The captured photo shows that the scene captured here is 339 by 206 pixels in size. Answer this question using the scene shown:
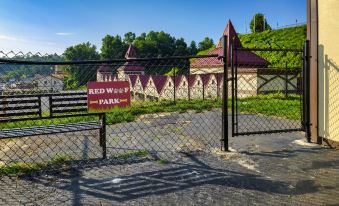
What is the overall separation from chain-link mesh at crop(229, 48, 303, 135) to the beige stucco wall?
0.42m

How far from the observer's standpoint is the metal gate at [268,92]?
6.16 meters

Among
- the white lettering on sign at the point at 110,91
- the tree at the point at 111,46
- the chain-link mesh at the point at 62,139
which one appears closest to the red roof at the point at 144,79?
the chain-link mesh at the point at 62,139

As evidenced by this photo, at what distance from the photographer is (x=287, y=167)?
4.84m

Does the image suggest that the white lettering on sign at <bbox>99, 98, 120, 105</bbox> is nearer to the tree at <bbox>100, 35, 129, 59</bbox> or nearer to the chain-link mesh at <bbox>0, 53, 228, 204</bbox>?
the chain-link mesh at <bbox>0, 53, 228, 204</bbox>

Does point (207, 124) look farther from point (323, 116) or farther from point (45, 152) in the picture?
point (45, 152)

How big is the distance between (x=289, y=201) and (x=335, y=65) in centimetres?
309

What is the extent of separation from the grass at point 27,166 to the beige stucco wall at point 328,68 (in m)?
4.46

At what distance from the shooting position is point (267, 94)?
67.9 ft

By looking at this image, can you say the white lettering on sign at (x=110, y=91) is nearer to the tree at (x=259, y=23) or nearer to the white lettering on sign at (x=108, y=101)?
the white lettering on sign at (x=108, y=101)

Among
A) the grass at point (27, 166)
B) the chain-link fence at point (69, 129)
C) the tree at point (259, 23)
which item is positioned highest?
the tree at point (259, 23)

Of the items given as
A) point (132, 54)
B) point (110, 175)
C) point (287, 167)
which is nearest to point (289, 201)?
point (287, 167)

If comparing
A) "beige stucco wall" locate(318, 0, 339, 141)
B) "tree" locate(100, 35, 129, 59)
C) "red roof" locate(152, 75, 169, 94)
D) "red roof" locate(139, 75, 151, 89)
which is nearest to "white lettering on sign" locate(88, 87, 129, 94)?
"beige stucco wall" locate(318, 0, 339, 141)

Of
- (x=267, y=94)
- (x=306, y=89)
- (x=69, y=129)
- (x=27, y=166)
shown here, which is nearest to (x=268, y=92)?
(x=267, y=94)

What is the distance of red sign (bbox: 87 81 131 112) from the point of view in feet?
16.8
